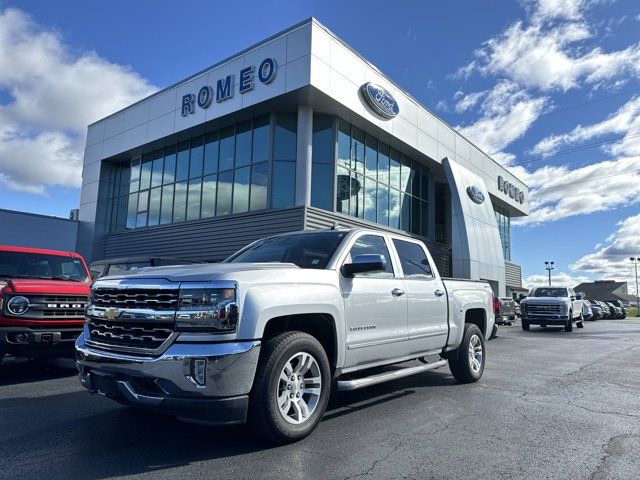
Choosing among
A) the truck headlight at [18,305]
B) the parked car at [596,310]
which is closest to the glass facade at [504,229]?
the parked car at [596,310]

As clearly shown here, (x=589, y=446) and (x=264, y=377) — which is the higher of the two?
(x=264, y=377)

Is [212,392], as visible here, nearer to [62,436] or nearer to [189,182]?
[62,436]

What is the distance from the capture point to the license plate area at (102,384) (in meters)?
3.89

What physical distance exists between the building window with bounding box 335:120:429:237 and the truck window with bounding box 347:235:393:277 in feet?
45.9

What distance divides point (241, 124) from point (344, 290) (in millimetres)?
17366

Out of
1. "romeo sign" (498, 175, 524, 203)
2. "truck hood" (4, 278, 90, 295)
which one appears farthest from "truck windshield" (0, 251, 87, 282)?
"romeo sign" (498, 175, 524, 203)

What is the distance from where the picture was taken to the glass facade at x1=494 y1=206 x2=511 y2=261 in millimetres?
37916

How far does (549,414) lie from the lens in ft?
17.6

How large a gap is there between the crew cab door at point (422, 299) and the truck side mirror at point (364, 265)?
44.9 inches

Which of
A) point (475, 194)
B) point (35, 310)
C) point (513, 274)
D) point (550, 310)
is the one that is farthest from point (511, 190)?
point (35, 310)

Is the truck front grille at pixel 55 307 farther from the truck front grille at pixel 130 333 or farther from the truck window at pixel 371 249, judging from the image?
the truck window at pixel 371 249

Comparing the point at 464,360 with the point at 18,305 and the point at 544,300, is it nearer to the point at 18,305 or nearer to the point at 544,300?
the point at 18,305

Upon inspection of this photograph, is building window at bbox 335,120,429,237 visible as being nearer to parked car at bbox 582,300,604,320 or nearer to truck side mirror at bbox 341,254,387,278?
truck side mirror at bbox 341,254,387,278

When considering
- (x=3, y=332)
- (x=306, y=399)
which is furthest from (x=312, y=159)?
(x=306, y=399)
